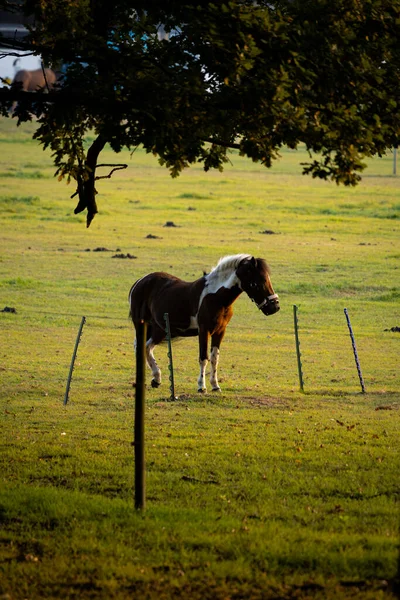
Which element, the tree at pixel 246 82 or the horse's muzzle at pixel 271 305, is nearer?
the tree at pixel 246 82

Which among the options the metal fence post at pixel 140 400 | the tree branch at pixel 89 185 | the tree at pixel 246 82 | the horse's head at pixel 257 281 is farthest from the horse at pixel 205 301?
the metal fence post at pixel 140 400

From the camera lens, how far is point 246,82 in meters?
10.6

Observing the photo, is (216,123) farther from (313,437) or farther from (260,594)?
(260,594)

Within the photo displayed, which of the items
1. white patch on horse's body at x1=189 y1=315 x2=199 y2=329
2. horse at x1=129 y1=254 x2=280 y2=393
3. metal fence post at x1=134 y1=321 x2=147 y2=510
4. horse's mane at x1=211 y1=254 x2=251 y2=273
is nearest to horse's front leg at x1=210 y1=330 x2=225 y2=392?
horse at x1=129 y1=254 x2=280 y2=393

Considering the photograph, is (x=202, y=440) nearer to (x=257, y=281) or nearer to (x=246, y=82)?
(x=246, y=82)

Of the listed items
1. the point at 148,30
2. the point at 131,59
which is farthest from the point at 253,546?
the point at 148,30

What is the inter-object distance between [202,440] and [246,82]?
Result: 480cm

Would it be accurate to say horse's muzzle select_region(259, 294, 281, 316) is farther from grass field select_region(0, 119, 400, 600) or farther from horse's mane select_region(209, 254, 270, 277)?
grass field select_region(0, 119, 400, 600)

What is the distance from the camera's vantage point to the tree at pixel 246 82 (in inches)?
402

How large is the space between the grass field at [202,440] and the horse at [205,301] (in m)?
1.09

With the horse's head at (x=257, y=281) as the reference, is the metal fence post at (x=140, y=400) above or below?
above

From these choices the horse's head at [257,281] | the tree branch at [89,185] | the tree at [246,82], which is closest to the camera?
the tree at [246,82]

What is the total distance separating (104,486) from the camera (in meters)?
9.70

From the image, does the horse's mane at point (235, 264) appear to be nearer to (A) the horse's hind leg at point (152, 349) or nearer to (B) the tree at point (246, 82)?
(A) the horse's hind leg at point (152, 349)
